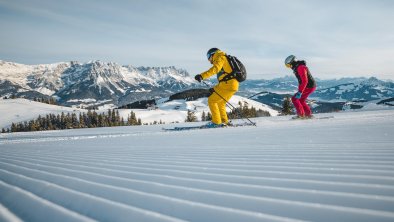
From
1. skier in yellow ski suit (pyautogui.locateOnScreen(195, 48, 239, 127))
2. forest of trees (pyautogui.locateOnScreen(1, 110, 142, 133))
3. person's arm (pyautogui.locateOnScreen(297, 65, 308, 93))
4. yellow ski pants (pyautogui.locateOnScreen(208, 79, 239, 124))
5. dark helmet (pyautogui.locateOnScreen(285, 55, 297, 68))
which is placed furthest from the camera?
forest of trees (pyautogui.locateOnScreen(1, 110, 142, 133))

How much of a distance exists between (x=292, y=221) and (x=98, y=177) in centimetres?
259

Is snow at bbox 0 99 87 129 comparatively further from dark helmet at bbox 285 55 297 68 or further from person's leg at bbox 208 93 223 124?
dark helmet at bbox 285 55 297 68

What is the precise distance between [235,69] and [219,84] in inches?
36.4

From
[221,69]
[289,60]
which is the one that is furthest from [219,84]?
[289,60]

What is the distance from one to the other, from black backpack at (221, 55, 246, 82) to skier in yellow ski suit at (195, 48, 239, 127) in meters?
0.12

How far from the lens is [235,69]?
38.8 ft

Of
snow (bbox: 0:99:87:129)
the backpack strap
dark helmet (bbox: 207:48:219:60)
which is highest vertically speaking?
snow (bbox: 0:99:87:129)

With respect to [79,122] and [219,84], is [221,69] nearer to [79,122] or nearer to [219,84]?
[219,84]

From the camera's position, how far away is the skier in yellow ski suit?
1139cm

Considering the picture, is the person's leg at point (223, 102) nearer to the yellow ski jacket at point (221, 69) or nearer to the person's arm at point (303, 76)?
the yellow ski jacket at point (221, 69)

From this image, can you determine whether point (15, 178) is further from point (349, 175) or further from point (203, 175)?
point (349, 175)

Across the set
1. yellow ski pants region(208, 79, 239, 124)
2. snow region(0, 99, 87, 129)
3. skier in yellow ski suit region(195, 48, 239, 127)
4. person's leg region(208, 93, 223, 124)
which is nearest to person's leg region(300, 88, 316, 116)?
yellow ski pants region(208, 79, 239, 124)

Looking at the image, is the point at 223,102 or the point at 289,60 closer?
the point at 223,102

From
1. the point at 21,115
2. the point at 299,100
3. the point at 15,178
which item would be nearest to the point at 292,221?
the point at 15,178
